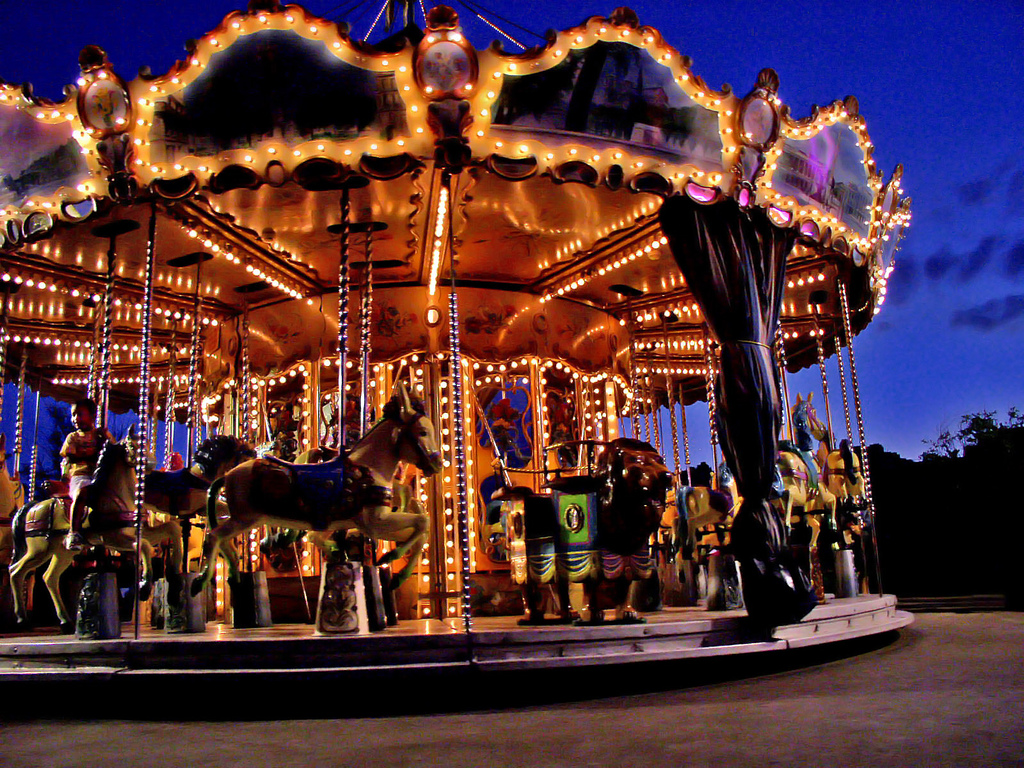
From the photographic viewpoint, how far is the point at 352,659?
5973 mm

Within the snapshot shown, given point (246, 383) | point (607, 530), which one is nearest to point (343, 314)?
point (607, 530)

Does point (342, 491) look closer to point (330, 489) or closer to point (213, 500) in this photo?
point (330, 489)

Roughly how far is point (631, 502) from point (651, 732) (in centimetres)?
283

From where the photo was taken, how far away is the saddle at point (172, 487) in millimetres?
8266

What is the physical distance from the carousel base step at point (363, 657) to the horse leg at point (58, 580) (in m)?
2.34

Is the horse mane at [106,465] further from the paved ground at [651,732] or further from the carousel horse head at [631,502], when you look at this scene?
the carousel horse head at [631,502]

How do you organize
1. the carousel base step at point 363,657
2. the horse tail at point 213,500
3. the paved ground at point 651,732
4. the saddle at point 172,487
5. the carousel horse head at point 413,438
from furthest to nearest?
the saddle at point 172,487
the horse tail at point 213,500
the carousel horse head at point 413,438
the carousel base step at point 363,657
the paved ground at point 651,732

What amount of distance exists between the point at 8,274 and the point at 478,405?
546 centimetres

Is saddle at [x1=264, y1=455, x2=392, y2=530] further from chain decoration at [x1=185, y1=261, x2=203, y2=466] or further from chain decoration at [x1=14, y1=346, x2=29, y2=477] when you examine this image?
chain decoration at [x1=14, y1=346, x2=29, y2=477]

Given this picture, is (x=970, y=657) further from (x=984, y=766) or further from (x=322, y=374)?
(x=322, y=374)

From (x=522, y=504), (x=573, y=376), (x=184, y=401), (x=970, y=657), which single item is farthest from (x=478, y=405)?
(x=184, y=401)

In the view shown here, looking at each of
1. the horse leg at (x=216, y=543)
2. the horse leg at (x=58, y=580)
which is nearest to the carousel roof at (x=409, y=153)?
the horse leg at (x=216, y=543)

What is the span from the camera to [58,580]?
922 centimetres

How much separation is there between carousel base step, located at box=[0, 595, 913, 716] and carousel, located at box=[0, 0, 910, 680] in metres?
0.03
